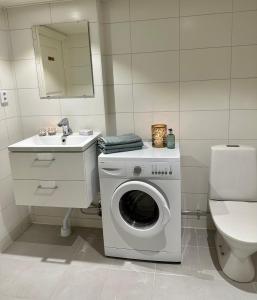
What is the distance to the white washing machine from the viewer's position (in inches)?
73.2

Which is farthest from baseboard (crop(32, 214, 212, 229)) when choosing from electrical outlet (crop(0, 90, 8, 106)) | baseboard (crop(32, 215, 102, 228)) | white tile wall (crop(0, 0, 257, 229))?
electrical outlet (crop(0, 90, 8, 106))

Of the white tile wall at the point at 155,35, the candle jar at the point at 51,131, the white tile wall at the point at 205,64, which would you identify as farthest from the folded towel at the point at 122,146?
the white tile wall at the point at 155,35

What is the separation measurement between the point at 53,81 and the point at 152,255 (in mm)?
1620

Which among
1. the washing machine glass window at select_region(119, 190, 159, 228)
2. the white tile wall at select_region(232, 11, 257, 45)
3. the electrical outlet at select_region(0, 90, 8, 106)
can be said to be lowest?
the washing machine glass window at select_region(119, 190, 159, 228)

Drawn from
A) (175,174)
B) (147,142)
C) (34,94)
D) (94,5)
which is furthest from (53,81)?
(175,174)

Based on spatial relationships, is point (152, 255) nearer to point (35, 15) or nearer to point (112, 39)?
point (112, 39)

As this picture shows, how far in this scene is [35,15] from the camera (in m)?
2.20

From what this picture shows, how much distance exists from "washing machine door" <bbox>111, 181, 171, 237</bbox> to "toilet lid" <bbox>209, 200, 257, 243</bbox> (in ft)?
1.16

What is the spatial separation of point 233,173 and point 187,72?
0.86 m

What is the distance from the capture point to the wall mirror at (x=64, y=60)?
2.19m

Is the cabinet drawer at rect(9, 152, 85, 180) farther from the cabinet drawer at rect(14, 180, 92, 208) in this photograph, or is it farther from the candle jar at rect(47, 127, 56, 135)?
the candle jar at rect(47, 127, 56, 135)

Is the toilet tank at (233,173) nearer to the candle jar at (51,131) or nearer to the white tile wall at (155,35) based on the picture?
the white tile wall at (155,35)

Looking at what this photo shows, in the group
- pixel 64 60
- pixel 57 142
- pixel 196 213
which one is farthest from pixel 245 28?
pixel 57 142

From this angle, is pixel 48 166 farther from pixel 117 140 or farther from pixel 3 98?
pixel 3 98
